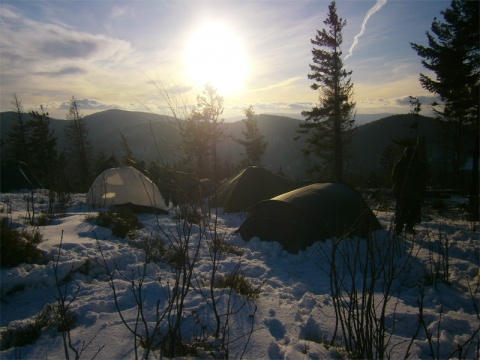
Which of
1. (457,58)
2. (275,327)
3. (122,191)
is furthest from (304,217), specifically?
(457,58)

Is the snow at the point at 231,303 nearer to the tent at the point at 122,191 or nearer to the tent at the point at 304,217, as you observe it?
the tent at the point at 304,217

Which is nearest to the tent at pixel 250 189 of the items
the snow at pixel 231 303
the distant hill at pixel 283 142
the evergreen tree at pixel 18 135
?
the snow at pixel 231 303

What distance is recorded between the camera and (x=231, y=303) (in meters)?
3.27

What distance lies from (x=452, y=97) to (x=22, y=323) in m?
15.4

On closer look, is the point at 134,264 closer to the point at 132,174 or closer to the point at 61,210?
the point at 61,210

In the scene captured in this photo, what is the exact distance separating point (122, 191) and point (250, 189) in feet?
14.0

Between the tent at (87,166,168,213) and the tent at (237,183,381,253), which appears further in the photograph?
the tent at (87,166,168,213)

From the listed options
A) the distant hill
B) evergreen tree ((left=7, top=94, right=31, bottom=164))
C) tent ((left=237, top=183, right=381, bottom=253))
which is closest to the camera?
tent ((left=237, top=183, right=381, bottom=253))

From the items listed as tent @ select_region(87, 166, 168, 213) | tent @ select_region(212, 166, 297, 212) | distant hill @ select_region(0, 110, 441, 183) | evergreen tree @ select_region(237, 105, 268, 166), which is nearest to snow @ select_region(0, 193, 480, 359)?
tent @ select_region(87, 166, 168, 213)

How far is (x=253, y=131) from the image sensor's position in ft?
108

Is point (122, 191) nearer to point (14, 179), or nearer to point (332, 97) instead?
point (14, 179)

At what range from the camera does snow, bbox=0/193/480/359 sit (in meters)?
2.45

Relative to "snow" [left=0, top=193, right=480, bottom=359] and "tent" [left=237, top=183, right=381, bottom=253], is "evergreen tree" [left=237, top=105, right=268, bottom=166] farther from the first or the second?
"snow" [left=0, top=193, right=480, bottom=359]

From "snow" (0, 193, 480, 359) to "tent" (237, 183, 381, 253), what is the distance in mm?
→ 403
